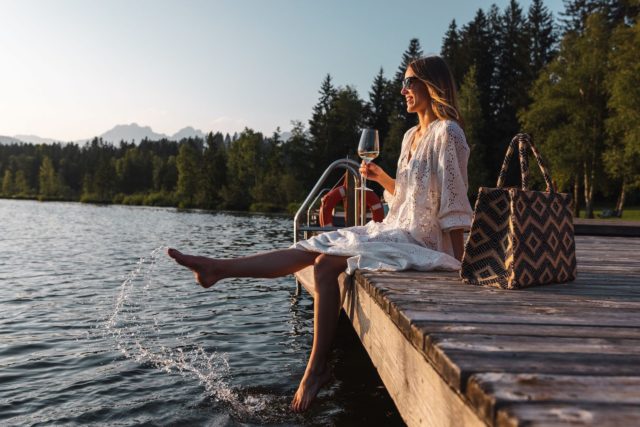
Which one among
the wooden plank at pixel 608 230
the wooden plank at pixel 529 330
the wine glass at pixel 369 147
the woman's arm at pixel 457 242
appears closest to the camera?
the wooden plank at pixel 529 330

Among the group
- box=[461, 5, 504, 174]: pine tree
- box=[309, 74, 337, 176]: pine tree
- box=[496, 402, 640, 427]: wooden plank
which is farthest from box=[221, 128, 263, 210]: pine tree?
box=[496, 402, 640, 427]: wooden plank

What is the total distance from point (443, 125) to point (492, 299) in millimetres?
1324

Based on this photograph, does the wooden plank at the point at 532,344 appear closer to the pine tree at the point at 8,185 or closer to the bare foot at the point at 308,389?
the bare foot at the point at 308,389

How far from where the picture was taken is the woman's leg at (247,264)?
3.23m

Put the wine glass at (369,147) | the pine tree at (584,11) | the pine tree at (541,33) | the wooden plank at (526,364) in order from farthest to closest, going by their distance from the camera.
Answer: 1. the pine tree at (541,33)
2. the pine tree at (584,11)
3. the wine glass at (369,147)
4. the wooden plank at (526,364)

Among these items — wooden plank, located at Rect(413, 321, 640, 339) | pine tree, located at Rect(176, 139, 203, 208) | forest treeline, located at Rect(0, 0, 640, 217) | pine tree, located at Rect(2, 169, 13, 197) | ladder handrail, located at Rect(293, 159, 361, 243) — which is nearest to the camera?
wooden plank, located at Rect(413, 321, 640, 339)

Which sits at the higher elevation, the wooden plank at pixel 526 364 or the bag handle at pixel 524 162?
the bag handle at pixel 524 162

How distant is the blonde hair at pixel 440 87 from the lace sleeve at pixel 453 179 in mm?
111

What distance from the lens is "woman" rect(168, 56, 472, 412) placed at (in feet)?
10.5

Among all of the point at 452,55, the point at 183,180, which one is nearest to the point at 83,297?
the point at 452,55

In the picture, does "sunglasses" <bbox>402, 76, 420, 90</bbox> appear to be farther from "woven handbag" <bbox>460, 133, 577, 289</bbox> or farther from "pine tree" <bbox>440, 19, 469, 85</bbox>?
"pine tree" <bbox>440, 19, 469, 85</bbox>

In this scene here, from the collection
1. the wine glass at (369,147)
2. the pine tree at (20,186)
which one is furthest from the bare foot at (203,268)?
the pine tree at (20,186)

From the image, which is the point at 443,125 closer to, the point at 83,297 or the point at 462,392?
the point at 462,392

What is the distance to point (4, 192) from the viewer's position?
10006 cm
